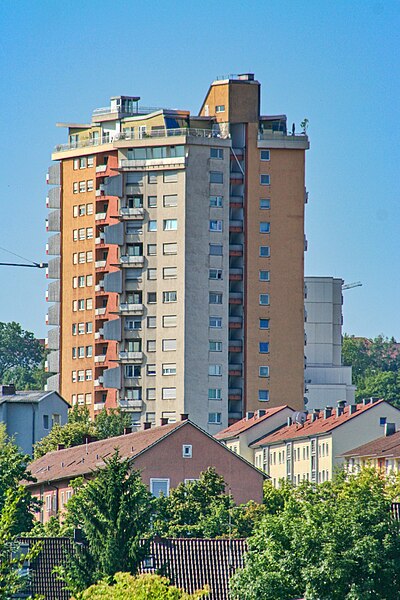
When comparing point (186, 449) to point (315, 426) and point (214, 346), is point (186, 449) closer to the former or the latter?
point (315, 426)

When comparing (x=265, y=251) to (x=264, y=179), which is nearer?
(x=264, y=179)

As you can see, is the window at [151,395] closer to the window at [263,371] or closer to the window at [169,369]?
the window at [169,369]

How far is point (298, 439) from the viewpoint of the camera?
529 feet

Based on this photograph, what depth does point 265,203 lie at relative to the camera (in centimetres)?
17488

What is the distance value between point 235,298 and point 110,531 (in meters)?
99.4

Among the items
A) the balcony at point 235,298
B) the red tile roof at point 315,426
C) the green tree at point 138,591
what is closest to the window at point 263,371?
the balcony at point 235,298

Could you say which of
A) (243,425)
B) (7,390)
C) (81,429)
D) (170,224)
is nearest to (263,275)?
(170,224)

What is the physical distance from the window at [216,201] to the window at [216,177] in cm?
137

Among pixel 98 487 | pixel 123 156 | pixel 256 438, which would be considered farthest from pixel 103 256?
→ pixel 98 487

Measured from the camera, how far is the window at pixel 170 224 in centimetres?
17538

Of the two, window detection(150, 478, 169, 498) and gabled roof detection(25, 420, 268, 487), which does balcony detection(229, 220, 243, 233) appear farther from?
window detection(150, 478, 169, 498)

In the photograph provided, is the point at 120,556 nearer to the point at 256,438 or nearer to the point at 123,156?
the point at 256,438

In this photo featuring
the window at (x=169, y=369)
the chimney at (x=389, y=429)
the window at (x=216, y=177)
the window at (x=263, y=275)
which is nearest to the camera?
the chimney at (x=389, y=429)

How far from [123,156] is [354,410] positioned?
32126mm
